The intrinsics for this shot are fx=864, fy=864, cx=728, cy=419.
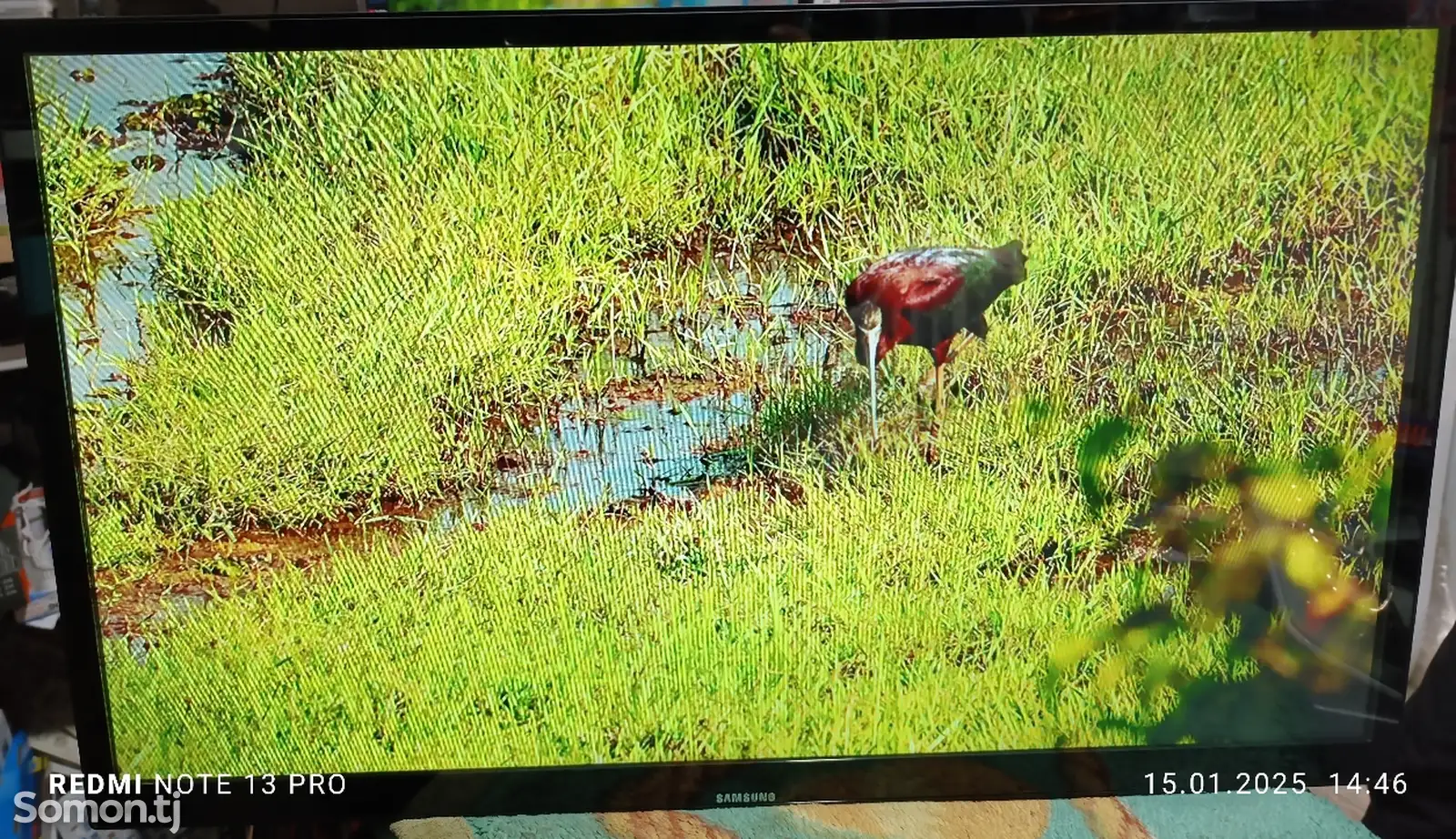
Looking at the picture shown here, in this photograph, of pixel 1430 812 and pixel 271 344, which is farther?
pixel 1430 812

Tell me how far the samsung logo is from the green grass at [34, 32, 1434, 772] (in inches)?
1.6

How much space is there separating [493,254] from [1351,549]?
0.63 meters

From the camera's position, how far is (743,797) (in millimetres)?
648

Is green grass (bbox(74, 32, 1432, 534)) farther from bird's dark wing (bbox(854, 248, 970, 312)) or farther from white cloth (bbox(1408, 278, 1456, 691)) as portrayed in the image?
white cloth (bbox(1408, 278, 1456, 691))

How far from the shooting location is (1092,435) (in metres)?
0.59

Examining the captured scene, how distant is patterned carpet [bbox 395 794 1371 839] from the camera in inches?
27.1

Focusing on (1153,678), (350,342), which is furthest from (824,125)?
(1153,678)

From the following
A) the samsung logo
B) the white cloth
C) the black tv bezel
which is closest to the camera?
the black tv bezel

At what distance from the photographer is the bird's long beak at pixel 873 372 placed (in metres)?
0.57

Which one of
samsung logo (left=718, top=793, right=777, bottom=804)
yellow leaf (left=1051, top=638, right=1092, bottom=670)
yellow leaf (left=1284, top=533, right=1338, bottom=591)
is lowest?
samsung logo (left=718, top=793, right=777, bottom=804)

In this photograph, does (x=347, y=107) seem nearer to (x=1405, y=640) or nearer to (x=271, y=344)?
(x=271, y=344)

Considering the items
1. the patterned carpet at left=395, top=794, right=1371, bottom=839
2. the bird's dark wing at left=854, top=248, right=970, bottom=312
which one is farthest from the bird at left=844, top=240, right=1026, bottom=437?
the patterned carpet at left=395, top=794, right=1371, bottom=839

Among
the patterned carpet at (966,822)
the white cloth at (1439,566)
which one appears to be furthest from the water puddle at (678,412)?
the white cloth at (1439,566)

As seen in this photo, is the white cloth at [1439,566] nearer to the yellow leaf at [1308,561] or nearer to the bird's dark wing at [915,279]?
the yellow leaf at [1308,561]
